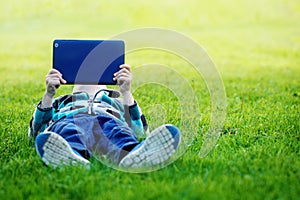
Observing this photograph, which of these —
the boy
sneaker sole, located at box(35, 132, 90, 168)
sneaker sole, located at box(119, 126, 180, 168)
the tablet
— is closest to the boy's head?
the boy

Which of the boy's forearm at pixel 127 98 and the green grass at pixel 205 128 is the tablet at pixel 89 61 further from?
the green grass at pixel 205 128

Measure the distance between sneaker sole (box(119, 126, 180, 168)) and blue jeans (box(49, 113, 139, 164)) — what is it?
0.64ft

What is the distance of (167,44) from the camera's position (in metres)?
11.8

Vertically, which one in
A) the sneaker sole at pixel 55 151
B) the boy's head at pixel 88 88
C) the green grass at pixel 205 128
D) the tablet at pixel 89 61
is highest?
the tablet at pixel 89 61

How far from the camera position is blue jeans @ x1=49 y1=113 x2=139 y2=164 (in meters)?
2.94

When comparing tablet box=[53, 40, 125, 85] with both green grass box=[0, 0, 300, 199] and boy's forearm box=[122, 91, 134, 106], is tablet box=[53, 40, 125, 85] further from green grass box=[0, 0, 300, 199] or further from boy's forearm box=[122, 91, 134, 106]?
green grass box=[0, 0, 300, 199]

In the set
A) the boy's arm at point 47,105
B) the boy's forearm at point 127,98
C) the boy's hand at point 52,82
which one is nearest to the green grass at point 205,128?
the boy's arm at point 47,105

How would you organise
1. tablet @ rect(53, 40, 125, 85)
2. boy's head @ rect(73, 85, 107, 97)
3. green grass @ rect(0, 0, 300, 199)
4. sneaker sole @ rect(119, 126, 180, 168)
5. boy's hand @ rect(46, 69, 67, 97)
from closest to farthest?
green grass @ rect(0, 0, 300, 199)
sneaker sole @ rect(119, 126, 180, 168)
boy's hand @ rect(46, 69, 67, 97)
tablet @ rect(53, 40, 125, 85)
boy's head @ rect(73, 85, 107, 97)

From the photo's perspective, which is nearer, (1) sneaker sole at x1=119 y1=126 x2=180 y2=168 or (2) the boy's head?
(1) sneaker sole at x1=119 y1=126 x2=180 y2=168

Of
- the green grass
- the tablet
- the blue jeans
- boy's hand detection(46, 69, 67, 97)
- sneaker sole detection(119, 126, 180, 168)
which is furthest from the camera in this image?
the tablet

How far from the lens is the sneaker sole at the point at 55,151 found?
2723mm

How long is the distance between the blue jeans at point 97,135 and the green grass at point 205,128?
152mm

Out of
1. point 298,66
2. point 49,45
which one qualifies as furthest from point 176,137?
point 49,45

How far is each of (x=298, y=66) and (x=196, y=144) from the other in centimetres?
639
